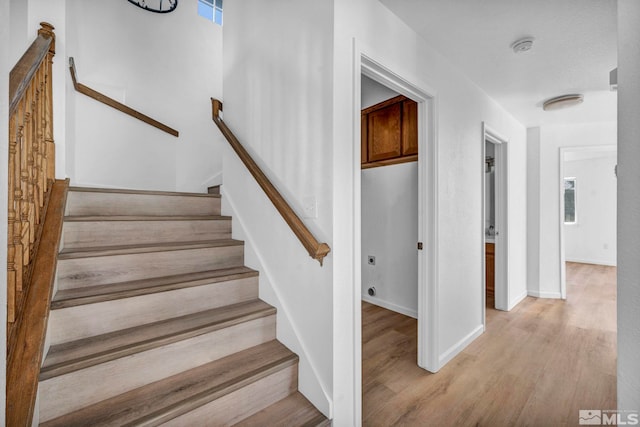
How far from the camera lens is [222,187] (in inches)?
95.3

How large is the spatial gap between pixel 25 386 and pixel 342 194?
139cm

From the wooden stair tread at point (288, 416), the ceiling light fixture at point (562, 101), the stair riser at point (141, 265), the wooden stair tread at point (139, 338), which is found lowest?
the wooden stair tread at point (288, 416)

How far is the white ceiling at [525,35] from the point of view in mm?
1661

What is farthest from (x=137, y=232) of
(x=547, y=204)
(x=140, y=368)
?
(x=547, y=204)

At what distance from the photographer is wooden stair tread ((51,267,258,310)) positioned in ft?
4.27

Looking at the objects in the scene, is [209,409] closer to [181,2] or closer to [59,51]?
[59,51]

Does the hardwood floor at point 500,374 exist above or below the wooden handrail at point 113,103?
below

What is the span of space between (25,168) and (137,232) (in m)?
0.70

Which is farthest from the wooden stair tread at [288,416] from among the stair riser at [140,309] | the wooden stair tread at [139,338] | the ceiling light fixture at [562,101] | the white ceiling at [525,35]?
→ the ceiling light fixture at [562,101]

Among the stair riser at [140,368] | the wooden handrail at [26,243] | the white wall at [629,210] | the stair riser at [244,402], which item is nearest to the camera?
the white wall at [629,210]

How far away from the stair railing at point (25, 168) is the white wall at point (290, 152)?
1.09m

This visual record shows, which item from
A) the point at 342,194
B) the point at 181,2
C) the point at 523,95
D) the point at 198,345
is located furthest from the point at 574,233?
the point at 181,2

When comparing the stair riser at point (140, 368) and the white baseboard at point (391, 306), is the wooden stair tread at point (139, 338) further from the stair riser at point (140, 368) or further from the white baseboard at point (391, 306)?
the white baseboard at point (391, 306)

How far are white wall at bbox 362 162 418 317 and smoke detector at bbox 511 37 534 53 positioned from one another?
1.23m
